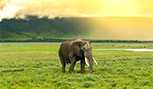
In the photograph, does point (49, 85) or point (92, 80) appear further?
point (92, 80)

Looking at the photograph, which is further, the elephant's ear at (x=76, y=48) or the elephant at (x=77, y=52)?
the elephant's ear at (x=76, y=48)

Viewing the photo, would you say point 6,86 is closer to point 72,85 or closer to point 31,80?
point 31,80

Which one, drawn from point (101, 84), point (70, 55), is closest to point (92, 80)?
point (101, 84)

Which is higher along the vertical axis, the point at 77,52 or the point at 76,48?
the point at 76,48

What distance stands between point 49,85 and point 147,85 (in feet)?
26.0

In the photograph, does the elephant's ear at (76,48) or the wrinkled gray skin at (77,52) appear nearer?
the wrinkled gray skin at (77,52)

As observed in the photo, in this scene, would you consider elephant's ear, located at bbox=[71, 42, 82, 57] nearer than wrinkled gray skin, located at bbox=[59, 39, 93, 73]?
No

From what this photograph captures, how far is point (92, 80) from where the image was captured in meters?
18.4

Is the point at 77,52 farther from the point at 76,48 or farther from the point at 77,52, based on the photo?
the point at 76,48

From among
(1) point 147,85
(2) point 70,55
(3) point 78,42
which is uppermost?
(3) point 78,42

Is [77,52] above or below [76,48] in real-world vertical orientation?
below

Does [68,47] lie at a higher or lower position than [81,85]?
higher

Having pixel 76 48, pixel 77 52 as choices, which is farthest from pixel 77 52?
pixel 76 48

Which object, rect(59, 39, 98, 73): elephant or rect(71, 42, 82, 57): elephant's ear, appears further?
rect(71, 42, 82, 57): elephant's ear
